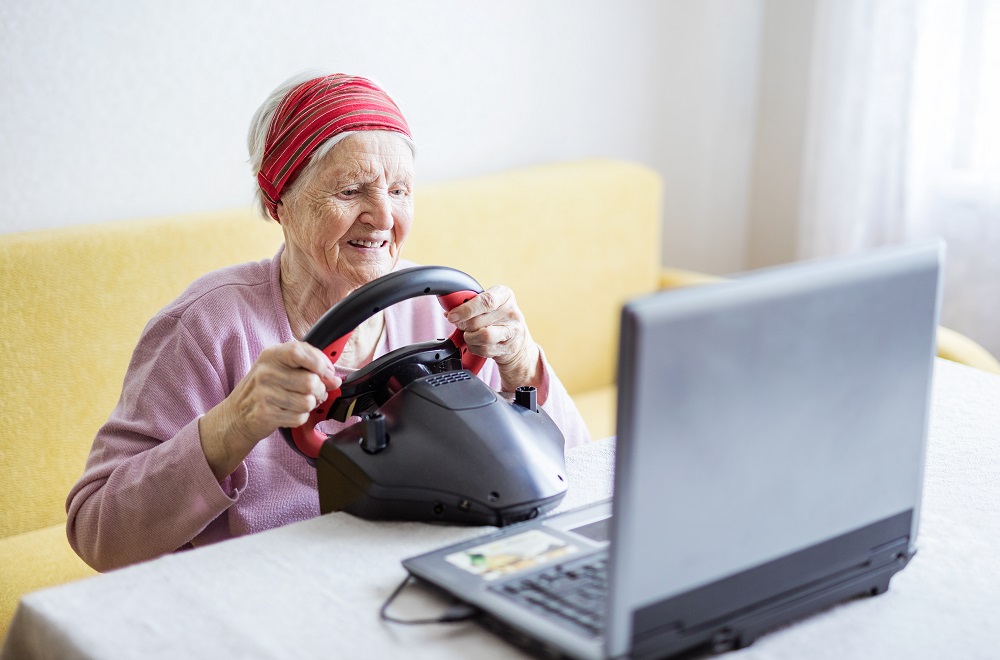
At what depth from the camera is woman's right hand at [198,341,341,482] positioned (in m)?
1.04

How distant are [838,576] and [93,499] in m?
0.81

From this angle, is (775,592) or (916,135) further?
(916,135)

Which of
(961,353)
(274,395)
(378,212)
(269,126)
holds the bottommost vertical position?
(961,353)

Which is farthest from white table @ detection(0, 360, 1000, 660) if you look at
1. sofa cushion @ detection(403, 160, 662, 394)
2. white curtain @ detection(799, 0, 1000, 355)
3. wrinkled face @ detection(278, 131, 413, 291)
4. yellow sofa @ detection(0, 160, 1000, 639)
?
white curtain @ detection(799, 0, 1000, 355)

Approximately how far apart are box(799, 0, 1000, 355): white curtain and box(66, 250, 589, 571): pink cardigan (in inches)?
66.6

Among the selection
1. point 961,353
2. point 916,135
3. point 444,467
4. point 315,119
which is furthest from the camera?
point 916,135

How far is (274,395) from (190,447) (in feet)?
0.51

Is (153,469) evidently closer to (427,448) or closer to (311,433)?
(311,433)

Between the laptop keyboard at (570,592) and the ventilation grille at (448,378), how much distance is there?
10.4 inches

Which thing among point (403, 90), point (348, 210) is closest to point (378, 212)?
point (348, 210)

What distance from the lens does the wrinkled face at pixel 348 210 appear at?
139cm

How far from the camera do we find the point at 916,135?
2.70 metres

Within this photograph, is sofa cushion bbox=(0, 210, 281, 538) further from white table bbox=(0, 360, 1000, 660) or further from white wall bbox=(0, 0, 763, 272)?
white table bbox=(0, 360, 1000, 660)

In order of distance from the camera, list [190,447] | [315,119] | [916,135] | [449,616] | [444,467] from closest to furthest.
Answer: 1. [449,616]
2. [444,467]
3. [190,447]
4. [315,119]
5. [916,135]
